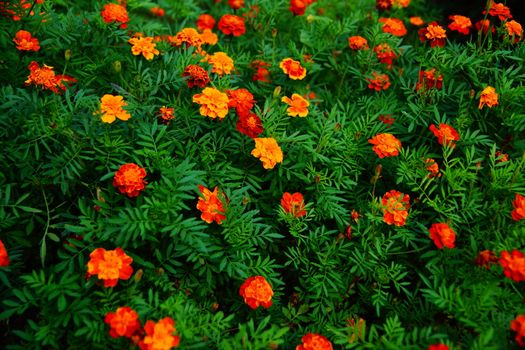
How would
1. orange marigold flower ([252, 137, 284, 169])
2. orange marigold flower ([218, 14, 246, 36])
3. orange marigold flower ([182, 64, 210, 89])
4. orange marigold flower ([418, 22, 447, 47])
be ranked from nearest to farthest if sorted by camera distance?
orange marigold flower ([252, 137, 284, 169])
orange marigold flower ([182, 64, 210, 89])
orange marigold flower ([418, 22, 447, 47])
orange marigold flower ([218, 14, 246, 36])

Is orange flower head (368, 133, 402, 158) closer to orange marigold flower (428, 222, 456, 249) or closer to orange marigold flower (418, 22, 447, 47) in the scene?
orange marigold flower (428, 222, 456, 249)

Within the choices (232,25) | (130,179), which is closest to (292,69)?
(232,25)

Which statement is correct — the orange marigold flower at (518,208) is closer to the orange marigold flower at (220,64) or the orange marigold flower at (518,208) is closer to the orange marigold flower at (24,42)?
the orange marigold flower at (220,64)

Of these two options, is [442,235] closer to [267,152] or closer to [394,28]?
[267,152]

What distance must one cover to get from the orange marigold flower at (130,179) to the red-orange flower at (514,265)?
1367mm

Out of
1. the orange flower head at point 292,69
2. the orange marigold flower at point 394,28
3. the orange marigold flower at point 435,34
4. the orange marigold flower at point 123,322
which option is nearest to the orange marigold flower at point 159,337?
the orange marigold flower at point 123,322

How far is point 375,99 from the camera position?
255 centimetres

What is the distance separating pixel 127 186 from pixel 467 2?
329cm

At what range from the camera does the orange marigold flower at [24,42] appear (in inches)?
86.7

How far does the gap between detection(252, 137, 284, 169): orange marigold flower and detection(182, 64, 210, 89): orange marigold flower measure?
1.27 ft

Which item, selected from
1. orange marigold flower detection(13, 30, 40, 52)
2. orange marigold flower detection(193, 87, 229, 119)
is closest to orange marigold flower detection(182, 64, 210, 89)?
orange marigold flower detection(193, 87, 229, 119)

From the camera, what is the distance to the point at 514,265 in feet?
5.35

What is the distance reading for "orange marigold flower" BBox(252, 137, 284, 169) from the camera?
6.52 ft

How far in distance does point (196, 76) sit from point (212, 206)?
628mm
